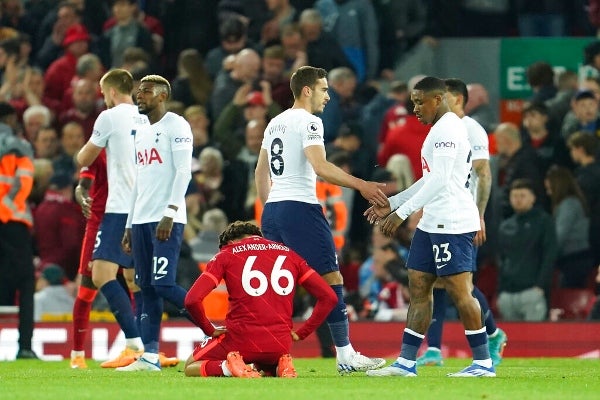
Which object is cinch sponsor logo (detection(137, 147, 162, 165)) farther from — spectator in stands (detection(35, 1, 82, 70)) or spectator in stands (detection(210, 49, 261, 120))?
spectator in stands (detection(35, 1, 82, 70))

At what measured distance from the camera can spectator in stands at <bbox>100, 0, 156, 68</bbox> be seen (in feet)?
69.7

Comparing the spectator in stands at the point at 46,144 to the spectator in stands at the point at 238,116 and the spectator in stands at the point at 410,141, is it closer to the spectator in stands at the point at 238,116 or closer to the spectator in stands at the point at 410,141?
the spectator in stands at the point at 238,116

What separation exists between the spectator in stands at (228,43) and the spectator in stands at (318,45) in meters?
0.83

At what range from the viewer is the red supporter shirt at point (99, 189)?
45.6 feet

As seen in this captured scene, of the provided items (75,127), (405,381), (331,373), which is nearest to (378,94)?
(75,127)

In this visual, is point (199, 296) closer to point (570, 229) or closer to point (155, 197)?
point (155, 197)

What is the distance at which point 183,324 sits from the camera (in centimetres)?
1648

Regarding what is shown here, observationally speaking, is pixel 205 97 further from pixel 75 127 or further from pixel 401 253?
pixel 401 253

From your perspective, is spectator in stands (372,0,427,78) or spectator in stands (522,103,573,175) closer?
spectator in stands (522,103,573,175)

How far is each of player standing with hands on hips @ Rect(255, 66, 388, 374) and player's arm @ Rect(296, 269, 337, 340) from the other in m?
0.77

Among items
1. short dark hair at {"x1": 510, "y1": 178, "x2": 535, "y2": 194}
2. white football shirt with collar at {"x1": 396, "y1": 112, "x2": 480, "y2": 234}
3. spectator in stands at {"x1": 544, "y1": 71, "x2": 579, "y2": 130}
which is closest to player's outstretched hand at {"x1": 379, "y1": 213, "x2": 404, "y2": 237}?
white football shirt with collar at {"x1": 396, "y1": 112, "x2": 480, "y2": 234}

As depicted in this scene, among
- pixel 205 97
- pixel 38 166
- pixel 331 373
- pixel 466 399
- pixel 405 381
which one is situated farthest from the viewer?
pixel 205 97

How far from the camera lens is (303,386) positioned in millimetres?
10609

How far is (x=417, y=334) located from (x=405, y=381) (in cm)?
48
